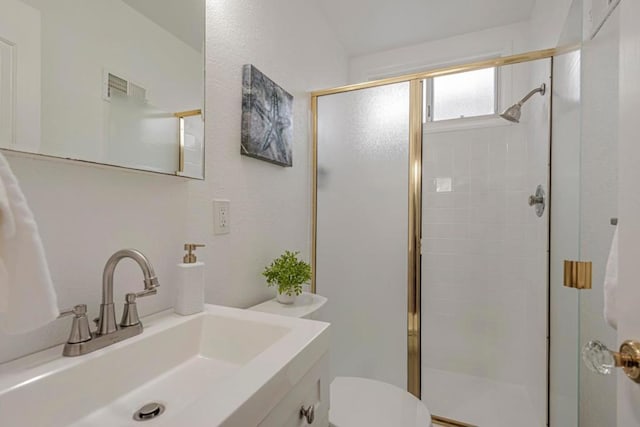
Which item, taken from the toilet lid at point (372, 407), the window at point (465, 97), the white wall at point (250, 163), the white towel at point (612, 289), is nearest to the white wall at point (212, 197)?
the white wall at point (250, 163)

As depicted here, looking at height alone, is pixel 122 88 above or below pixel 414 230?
above

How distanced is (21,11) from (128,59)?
221mm

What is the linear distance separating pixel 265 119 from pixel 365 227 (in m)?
0.85

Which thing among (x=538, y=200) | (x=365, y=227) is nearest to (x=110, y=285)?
(x=365, y=227)

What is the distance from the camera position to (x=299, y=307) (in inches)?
53.1

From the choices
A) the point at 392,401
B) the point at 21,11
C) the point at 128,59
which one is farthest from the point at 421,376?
the point at 21,11

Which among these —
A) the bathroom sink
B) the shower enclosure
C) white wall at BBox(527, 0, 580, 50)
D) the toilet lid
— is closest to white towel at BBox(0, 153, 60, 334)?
the bathroom sink

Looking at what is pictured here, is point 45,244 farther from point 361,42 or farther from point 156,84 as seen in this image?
point 361,42

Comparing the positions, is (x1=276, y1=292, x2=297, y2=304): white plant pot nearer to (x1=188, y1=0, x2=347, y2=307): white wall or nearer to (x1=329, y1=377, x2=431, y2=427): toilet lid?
(x1=188, y1=0, x2=347, y2=307): white wall

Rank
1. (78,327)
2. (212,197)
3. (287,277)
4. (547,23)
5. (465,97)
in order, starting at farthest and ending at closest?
(465,97) → (547,23) → (287,277) → (212,197) → (78,327)

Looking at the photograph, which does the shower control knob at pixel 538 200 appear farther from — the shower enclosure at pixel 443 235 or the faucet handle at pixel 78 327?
the faucet handle at pixel 78 327

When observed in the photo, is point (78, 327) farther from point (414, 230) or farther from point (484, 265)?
point (484, 265)

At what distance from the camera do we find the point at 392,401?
55.7 inches

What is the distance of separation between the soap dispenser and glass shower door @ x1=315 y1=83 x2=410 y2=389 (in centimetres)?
108
